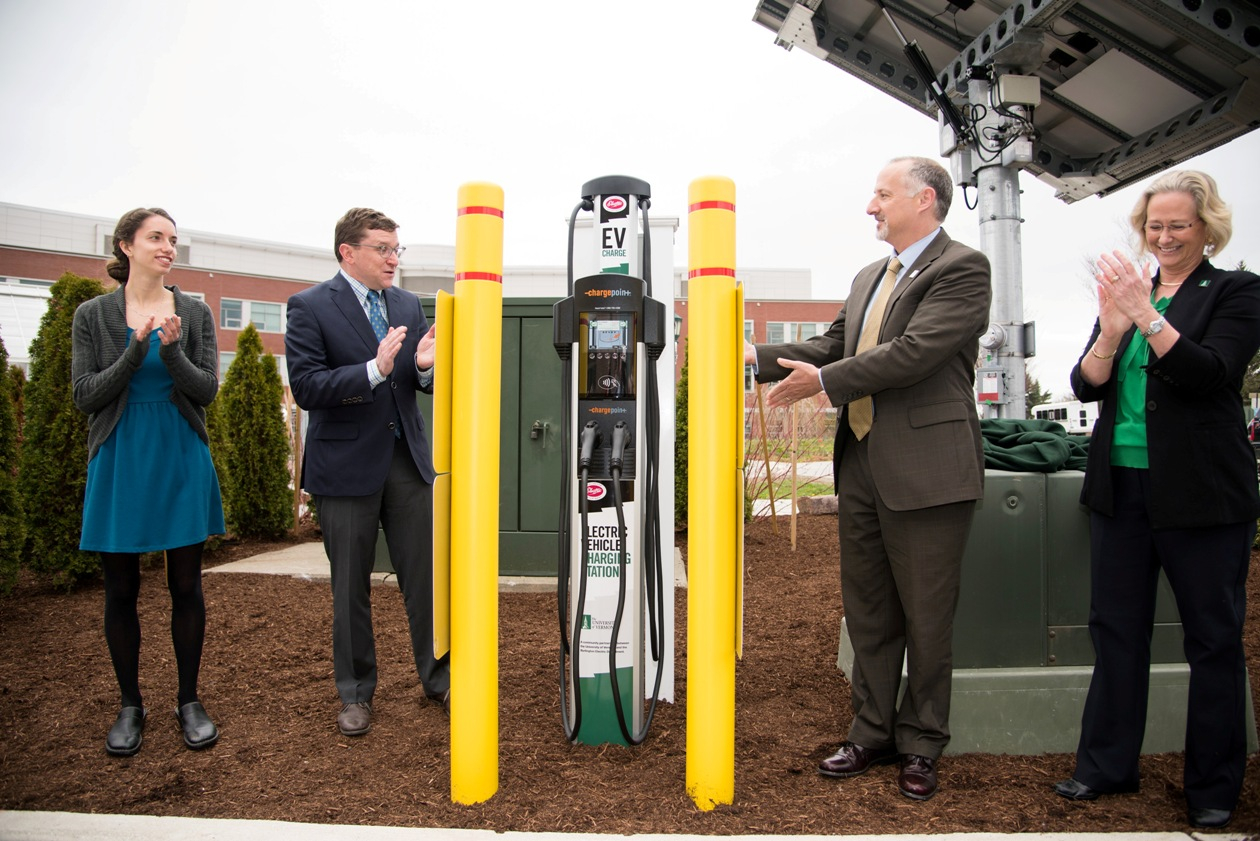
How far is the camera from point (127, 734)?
2646mm

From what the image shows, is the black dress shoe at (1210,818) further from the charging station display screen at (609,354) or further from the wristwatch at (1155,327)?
the charging station display screen at (609,354)

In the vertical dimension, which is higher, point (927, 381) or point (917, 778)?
point (927, 381)

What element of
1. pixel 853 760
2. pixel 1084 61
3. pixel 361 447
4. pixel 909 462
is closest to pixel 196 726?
pixel 361 447

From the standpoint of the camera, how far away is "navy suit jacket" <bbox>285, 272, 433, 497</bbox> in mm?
2771

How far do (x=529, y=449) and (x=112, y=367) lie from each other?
3000 millimetres

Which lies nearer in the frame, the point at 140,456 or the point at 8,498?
the point at 140,456

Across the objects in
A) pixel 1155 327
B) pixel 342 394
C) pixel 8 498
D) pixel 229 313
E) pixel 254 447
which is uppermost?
pixel 229 313

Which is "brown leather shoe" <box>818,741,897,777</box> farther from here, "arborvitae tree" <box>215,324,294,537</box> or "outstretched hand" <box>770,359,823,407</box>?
"arborvitae tree" <box>215,324,294,537</box>

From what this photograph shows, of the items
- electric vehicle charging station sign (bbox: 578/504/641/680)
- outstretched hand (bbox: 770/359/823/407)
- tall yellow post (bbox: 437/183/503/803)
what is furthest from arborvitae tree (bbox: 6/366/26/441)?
outstretched hand (bbox: 770/359/823/407)

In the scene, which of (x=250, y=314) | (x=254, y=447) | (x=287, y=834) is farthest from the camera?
(x=250, y=314)

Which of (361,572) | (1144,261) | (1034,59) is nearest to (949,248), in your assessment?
(1144,261)

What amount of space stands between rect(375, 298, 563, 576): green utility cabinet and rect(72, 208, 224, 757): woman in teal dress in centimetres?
261

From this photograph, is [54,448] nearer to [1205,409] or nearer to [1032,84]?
[1205,409]

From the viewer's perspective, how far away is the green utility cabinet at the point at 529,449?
5.38 metres
